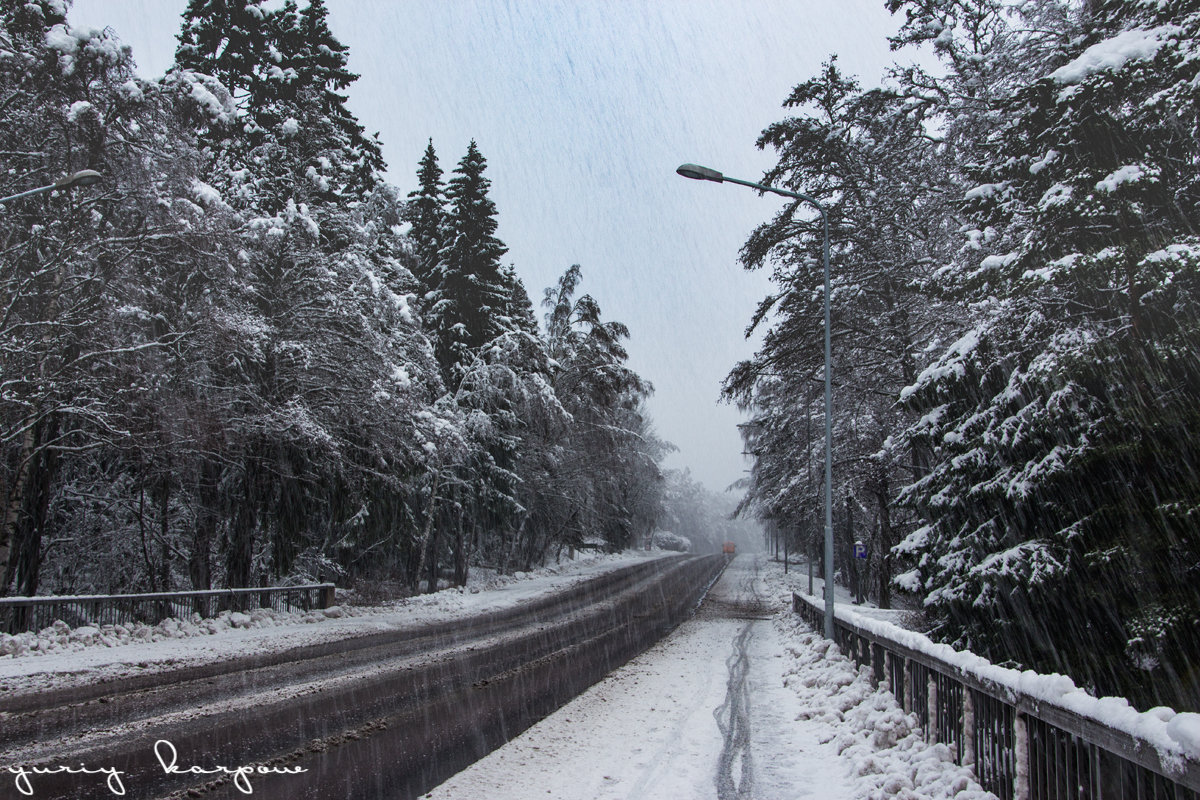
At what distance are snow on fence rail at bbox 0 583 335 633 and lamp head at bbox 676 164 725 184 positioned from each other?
13146 millimetres

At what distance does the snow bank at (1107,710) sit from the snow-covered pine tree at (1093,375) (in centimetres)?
281

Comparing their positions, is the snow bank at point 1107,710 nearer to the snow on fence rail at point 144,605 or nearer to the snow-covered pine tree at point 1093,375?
the snow-covered pine tree at point 1093,375

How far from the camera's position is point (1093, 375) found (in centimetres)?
757

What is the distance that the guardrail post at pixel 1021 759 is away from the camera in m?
4.23

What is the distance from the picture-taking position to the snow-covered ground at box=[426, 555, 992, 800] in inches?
225

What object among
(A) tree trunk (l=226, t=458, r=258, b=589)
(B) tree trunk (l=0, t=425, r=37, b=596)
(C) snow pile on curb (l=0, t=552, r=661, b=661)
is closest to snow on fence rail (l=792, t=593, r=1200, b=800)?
(C) snow pile on curb (l=0, t=552, r=661, b=661)

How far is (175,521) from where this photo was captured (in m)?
19.8

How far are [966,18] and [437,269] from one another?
69.7ft

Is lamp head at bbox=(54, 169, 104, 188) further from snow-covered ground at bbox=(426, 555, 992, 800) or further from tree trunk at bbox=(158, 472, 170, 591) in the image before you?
snow-covered ground at bbox=(426, 555, 992, 800)

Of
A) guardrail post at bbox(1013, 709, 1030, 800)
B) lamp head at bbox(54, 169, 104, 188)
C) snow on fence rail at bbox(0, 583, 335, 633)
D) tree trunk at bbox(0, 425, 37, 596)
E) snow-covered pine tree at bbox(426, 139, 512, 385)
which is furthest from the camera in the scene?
snow-covered pine tree at bbox(426, 139, 512, 385)

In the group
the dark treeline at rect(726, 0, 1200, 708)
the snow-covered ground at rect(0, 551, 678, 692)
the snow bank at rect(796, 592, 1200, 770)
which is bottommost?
the snow-covered ground at rect(0, 551, 678, 692)

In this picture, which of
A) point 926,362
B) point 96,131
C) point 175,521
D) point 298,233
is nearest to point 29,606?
point 175,521

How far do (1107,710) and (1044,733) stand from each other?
894mm

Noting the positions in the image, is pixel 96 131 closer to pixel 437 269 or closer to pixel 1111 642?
Answer: pixel 437 269
